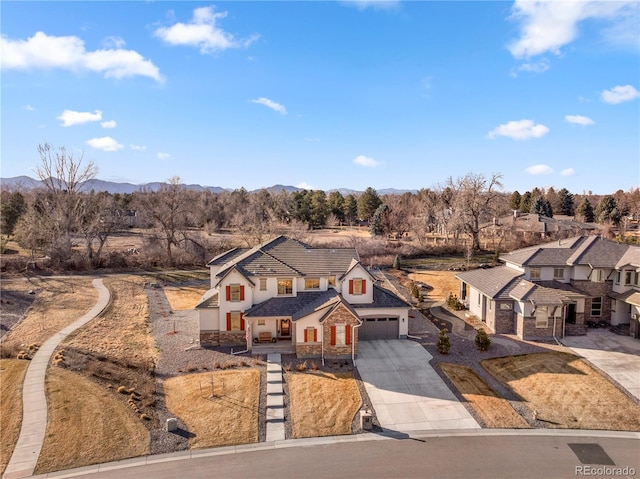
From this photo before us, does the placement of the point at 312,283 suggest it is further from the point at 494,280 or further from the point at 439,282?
the point at 439,282

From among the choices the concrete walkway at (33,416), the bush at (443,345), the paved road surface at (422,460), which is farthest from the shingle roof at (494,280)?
the concrete walkway at (33,416)

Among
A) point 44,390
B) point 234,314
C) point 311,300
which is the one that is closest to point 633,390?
point 311,300

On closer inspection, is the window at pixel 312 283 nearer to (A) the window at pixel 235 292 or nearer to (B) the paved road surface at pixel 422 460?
(A) the window at pixel 235 292

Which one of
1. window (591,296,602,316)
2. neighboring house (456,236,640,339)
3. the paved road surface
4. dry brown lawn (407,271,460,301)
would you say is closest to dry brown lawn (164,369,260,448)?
the paved road surface

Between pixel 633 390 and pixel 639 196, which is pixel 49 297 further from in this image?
pixel 639 196

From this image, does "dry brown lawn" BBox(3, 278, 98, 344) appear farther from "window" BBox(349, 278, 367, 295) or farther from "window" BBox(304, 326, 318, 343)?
"window" BBox(349, 278, 367, 295)

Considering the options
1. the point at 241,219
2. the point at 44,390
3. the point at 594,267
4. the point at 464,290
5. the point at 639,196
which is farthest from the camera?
the point at 639,196

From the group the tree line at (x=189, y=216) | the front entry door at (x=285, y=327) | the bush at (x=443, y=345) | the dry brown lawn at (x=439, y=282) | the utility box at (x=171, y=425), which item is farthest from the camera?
the tree line at (x=189, y=216)
